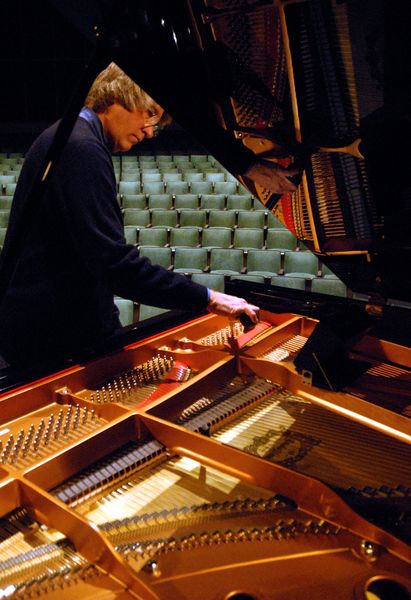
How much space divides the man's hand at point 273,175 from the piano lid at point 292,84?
0.02 metres

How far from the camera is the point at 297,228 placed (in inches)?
56.5

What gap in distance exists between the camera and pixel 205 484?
1.12m

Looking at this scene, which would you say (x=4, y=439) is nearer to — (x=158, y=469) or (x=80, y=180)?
(x=158, y=469)

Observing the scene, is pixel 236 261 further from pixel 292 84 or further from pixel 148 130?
pixel 292 84

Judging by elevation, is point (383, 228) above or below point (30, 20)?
below

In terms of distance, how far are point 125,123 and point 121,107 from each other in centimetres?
6

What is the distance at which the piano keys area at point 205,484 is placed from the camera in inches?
32.9

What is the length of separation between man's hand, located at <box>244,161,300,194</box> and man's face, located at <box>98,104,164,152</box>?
0.48 meters

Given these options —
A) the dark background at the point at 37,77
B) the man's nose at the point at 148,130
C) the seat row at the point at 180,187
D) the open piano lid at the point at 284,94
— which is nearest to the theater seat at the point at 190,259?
the seat row at the point at 180,187

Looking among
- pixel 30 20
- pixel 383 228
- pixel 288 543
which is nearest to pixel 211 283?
pixel 383 228

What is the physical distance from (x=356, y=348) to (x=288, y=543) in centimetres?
81

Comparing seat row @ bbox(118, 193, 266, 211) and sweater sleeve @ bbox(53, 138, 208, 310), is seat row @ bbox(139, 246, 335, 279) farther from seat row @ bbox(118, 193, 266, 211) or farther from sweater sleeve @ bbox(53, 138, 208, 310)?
sweater sleeve @ bbox(53, 138, 208, 310)

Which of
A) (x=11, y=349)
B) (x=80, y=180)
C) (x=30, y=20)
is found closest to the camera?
(x=80, y=180)

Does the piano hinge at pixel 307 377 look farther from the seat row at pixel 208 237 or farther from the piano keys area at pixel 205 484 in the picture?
the seat row at pixel 208 237
